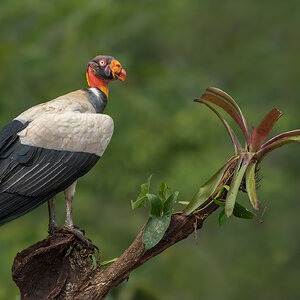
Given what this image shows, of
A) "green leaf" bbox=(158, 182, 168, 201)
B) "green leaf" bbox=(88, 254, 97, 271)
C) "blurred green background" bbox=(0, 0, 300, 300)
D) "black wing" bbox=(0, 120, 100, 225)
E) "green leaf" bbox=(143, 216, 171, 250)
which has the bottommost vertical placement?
"blurred green background" bbox=(0, 0, 300, 300)

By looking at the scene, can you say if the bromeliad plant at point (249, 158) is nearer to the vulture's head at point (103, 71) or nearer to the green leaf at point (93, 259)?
the green leaf at point (93, 259)

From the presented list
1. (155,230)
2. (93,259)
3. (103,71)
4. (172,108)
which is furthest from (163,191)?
(172,108)

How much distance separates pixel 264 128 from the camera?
3504mm

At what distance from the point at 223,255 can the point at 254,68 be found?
13.5ft

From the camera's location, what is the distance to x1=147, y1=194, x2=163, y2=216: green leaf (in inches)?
140

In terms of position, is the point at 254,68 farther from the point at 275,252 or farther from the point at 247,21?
the point at 275,252

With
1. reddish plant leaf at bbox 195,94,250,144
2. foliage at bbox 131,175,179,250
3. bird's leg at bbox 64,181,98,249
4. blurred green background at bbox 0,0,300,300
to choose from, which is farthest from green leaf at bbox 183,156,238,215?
blurred green background at bbox 0,0,300,300

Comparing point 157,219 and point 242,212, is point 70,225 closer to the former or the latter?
point 157,219

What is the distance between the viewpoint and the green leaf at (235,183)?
3.36m

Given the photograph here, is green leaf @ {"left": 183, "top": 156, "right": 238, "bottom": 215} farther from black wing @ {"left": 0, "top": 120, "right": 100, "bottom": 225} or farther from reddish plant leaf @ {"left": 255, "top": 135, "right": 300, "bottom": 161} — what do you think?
black wing @ {"left": 0, "top": 120, "right": 100, "bottom": 225}

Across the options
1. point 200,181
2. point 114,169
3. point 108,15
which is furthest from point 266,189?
point 108,15

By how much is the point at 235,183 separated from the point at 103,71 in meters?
1.26

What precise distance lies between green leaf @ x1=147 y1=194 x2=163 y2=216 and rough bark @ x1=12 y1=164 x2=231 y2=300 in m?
0.10

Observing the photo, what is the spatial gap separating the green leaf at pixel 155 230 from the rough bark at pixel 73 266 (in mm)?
63
